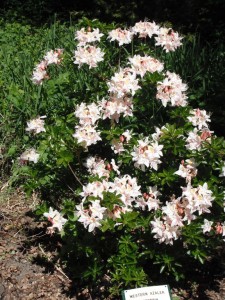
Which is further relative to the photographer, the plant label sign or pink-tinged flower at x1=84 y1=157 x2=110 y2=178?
pink-tinged flower at x1=84 y1=157 x2=110 y2=178

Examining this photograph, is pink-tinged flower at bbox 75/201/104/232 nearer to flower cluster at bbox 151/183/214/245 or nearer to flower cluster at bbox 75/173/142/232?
flower cluster at bbox 75/173/142/232

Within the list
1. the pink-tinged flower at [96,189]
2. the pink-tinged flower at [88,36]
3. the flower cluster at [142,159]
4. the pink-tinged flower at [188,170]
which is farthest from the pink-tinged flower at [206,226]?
the pink-tinged flower at [88,36]

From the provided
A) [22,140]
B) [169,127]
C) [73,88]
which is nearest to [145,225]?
[169,127]

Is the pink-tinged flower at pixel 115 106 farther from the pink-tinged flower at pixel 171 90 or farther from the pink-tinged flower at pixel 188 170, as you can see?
the pink-tinged flower at pixel 188 170

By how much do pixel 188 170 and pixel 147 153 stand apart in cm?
25

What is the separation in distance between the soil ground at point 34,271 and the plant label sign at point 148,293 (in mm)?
528

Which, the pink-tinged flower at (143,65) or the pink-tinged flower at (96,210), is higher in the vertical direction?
the pink-tinged flower at (143,65)

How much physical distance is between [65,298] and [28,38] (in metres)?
4.58

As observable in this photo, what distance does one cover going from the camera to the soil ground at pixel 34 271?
3.02 metres

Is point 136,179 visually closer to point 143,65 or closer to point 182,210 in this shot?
point 182,210

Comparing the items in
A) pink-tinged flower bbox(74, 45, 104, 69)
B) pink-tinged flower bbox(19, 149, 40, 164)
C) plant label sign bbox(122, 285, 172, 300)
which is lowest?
plant label sign bbox(122, 285, 172, 300)

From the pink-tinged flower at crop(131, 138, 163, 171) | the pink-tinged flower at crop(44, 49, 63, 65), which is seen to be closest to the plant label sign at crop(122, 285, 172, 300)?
the pink-tinged flower at crop(131, 138, 163, 171)

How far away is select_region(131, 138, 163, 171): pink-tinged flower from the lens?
2.55m

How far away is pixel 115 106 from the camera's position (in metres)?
2.76
